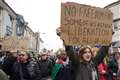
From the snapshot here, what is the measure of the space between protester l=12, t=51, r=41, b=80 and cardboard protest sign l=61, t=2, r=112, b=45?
1811 mm

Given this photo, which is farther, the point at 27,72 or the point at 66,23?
the point at 27,72

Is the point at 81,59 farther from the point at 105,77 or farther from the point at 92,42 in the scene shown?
the point at 105,77

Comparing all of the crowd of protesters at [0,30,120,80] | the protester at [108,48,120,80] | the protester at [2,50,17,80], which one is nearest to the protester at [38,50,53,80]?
the crowd of protesters at [0,30,120,80]

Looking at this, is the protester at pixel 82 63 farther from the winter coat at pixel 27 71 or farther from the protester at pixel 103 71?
the protester at pixel 103 71

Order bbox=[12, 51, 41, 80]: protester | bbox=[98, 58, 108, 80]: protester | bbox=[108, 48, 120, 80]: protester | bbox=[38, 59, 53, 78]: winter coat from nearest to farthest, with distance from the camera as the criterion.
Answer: bbox=[12, 51, 41, 80]: protester < bbox=[98, 58, 108, 80]: protester < bbox=[108, 48, 120, 80]: protester < bbox=[38, 59, 53, 78]: winter coat

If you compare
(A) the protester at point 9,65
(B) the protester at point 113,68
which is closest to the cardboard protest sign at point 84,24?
(A) the protester at point 9,65

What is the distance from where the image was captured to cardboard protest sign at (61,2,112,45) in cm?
815

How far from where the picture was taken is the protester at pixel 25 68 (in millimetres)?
10078

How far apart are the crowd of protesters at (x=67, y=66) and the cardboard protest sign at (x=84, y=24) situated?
8.9 inches

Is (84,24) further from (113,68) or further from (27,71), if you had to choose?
(113,68)

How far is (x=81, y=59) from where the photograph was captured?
Answer: 7.61 m

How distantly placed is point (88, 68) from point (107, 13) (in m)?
1.72

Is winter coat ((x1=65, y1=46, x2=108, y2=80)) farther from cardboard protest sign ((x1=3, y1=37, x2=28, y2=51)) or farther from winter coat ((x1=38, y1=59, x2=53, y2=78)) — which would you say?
cardboard protest sign ((x1=3, y1=37, x2=28, y2=51))

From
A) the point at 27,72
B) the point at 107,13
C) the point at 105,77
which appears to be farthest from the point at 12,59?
the point at 107,13
